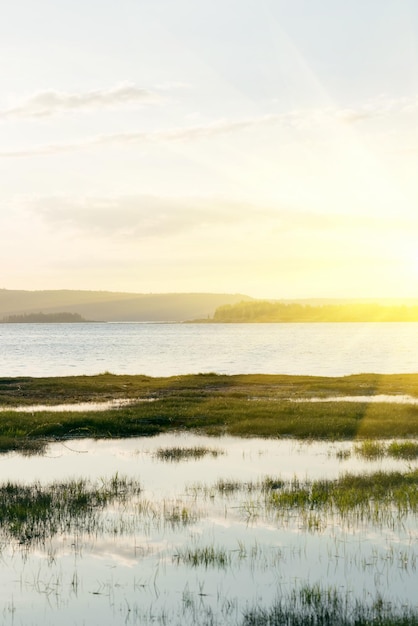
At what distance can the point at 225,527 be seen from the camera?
16.5 m

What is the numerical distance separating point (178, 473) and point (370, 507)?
717 cm

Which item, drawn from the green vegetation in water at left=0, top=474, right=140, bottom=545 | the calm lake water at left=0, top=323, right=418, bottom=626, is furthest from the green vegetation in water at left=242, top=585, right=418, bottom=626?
the green vegetation in water at left=0, top=474, right=140, bottom=545

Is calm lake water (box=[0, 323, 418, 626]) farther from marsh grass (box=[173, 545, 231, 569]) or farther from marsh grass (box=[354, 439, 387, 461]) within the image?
marsh grass (box=[354, 439, 387, 461])

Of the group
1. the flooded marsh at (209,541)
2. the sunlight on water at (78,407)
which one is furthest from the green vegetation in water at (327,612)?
the sunlight on water at (78,407)

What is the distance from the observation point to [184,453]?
27.0 meters

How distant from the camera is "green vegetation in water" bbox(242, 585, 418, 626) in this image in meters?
11.0

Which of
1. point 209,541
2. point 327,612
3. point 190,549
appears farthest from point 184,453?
point 327,612

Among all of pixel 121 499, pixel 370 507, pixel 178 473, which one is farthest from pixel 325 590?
pixel 178 473

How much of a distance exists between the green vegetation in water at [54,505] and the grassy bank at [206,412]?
8590mm

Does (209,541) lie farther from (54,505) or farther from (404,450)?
(404,450)

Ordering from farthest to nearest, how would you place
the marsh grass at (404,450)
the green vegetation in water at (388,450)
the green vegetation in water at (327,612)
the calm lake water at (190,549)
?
the green vegetation in water at (388,450) → the marsh grass at (404,450) → the calm lake water at (190,549) → the green vegetation in water at (327,612)

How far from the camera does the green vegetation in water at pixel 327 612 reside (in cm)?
1102

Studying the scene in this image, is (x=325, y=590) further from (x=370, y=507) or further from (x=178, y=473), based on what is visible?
(x=178, y=473)

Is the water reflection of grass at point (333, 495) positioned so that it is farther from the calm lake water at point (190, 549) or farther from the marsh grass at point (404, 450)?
the marsh grass at point (404, 450)
